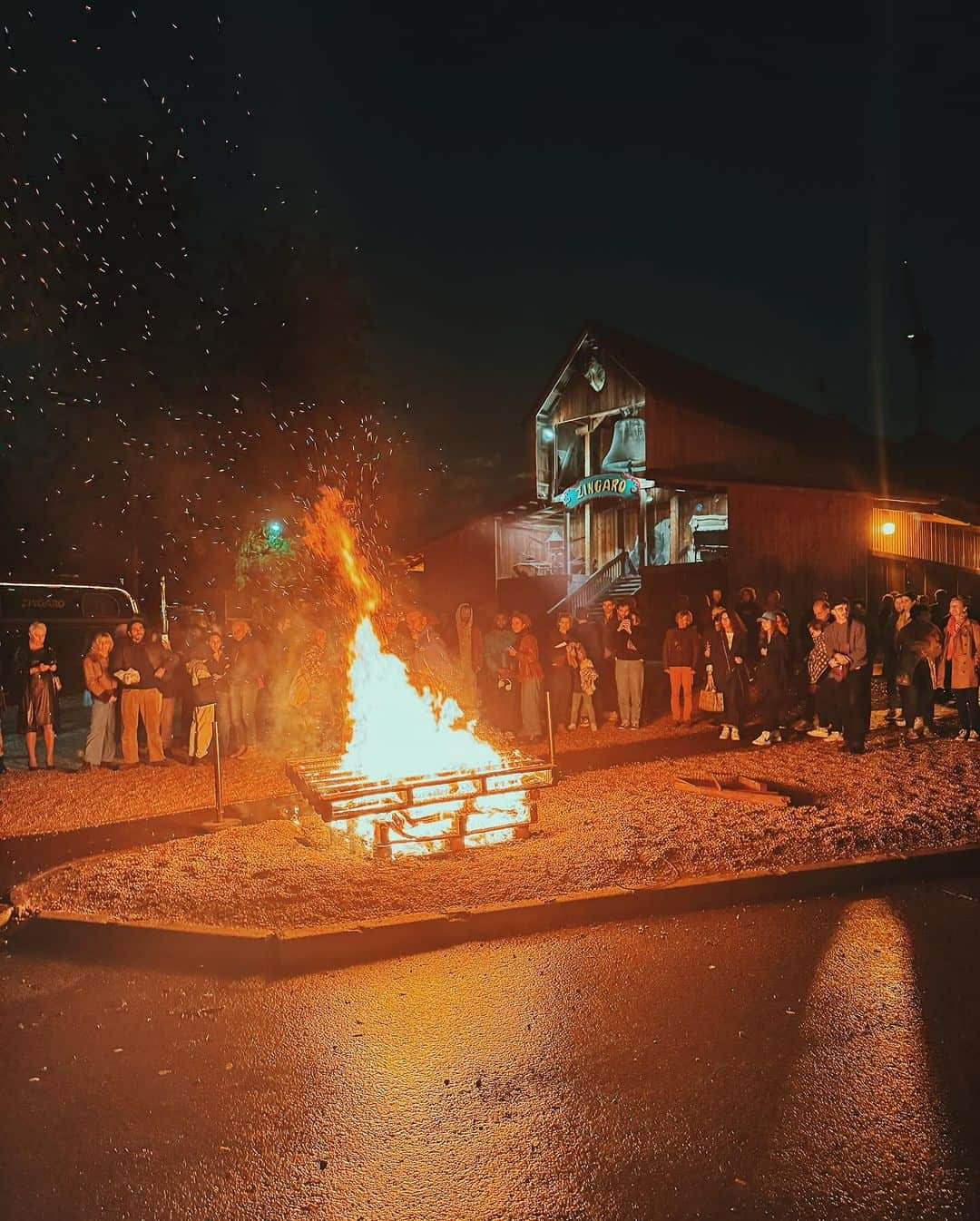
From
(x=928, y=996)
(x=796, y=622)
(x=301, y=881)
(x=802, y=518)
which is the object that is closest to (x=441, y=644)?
(x=301, y=881)

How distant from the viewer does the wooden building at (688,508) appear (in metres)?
22.5

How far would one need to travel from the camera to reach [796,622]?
2067 centimetres

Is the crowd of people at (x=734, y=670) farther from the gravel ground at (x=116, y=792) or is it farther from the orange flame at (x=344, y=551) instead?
the gravel ground at (x=116, y=792)

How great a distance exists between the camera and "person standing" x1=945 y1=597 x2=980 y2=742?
11156mm

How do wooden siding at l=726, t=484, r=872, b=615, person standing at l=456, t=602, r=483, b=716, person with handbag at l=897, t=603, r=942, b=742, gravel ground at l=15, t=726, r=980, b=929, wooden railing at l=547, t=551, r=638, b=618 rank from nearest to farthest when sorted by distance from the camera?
1. gravel ground at l=15, t=726, r=980, b=929
2. person with handbag at l=897, t=603, r=942, b=742
3. person standing at l=456, t=602, r=483, b=716
4. wooden siding at l=726, t=484, r=872, b=615
5. wooden railing at l=547, t=551, r=638, b=618

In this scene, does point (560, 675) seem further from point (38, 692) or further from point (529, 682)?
point (38, 692)

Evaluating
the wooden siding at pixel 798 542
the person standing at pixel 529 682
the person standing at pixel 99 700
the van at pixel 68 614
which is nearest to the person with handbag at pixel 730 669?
the person standing at pixel 529 682

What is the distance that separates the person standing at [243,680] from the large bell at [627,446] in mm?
14830

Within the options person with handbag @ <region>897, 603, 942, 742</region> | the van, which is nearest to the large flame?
person with handbag @ <region>897, 603, 942, 742</region>

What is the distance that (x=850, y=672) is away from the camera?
35.1ft

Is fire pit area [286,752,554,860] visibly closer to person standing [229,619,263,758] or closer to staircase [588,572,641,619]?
person standing [229,619,263,758]

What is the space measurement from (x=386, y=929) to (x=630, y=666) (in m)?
8.07

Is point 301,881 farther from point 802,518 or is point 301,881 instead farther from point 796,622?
point 802,518

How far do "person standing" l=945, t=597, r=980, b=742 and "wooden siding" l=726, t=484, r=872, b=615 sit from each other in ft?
33.4
